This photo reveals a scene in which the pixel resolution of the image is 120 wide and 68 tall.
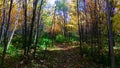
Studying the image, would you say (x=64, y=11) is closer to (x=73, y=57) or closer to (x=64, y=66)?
(x=73, y=57)

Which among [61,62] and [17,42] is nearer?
[61,62]

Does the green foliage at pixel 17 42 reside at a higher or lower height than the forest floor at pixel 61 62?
higher

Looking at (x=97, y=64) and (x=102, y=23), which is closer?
(x=97, y=64)

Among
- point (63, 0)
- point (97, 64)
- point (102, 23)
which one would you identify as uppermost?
point (63, 0)

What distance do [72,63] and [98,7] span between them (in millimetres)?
7333

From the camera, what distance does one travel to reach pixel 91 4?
79.5 feet

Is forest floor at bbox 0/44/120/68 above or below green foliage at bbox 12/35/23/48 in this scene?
below

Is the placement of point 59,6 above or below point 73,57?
above

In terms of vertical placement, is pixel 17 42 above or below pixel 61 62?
above

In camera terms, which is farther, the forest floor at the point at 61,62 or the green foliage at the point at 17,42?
the green foliage at the point at 17,42

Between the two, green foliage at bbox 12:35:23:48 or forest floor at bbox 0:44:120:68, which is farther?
green foliage at bbox 12:35:23:48

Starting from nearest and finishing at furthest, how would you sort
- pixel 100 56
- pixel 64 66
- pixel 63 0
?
pixel 64 66, pixel 100 56, pixel 63 0


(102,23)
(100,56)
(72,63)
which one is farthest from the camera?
(102,23)

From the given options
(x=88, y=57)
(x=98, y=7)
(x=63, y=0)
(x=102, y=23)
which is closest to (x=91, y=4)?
(x=98, y=7)
